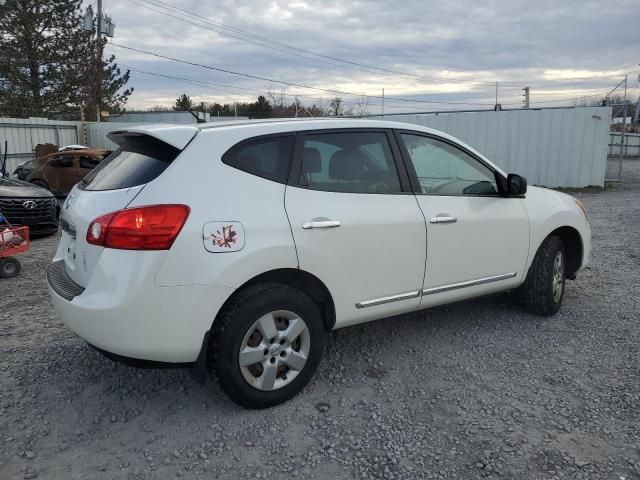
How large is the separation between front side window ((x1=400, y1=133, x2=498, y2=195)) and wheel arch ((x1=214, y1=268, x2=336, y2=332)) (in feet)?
3.56

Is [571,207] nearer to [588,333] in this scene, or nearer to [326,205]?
[588,333]

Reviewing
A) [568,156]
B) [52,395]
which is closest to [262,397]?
[52,395]

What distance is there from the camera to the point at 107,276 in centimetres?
274

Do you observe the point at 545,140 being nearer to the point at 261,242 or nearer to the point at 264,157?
the point at 264,157

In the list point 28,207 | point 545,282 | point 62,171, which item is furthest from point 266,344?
point 62,171

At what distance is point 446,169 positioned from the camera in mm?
4113

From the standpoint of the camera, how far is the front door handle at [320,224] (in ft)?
10.2

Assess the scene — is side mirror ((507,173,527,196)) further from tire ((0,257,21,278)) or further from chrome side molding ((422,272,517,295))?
tire ((0,257,21,278))

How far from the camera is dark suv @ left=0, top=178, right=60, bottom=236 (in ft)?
28.6

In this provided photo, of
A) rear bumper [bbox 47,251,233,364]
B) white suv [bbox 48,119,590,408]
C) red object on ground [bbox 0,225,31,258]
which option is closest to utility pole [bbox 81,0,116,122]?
red object on ground [bbox 0,225,31,258]

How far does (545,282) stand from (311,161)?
99.8 inches

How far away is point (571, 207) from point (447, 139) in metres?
1.57

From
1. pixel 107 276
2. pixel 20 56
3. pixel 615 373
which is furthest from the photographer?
pixel 20 56

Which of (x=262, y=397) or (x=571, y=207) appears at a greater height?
(x=571, y=207)
